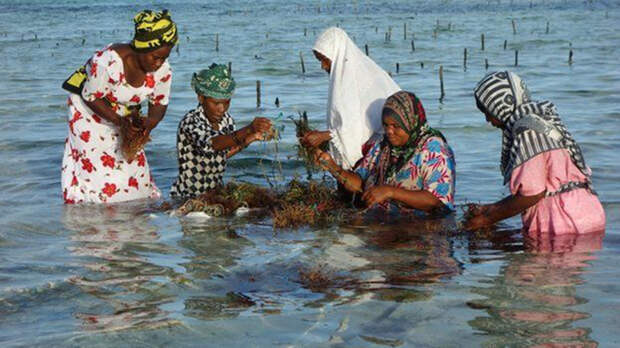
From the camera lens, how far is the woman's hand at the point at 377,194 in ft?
20.9

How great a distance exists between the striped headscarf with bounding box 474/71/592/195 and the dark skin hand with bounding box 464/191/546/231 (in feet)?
0.51

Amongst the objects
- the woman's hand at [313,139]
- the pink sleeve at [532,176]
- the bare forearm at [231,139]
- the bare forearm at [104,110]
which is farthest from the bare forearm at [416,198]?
the bare forearm at [104,110]

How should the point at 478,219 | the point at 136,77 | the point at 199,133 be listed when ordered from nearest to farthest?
the point at 478,219, the point at 136,77, the point at 199,133

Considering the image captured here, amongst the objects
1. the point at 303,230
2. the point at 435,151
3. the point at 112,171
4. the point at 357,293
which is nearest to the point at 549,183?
the point at 435,151

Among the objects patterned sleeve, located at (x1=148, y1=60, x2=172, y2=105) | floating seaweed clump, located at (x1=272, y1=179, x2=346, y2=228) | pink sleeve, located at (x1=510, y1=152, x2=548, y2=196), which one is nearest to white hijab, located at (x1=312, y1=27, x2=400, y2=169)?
floating seaweed clump, located at (x1=272, y1=179, x2=346, y2=228)

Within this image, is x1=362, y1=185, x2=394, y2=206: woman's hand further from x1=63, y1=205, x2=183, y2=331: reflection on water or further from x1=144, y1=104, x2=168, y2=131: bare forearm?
x1=144, y1=104, x2=168, y2=131: bare forearm

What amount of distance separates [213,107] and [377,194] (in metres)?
1.58

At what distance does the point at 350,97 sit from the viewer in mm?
7086

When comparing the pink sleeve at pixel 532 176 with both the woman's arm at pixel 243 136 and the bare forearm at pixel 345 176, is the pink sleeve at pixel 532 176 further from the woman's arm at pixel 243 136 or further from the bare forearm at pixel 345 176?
the woman's arm at pixel 243 136

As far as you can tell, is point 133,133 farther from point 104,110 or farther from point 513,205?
point 513,205

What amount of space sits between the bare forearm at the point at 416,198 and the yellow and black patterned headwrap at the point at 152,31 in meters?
2.05

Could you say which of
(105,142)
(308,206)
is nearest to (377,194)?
(308,206)

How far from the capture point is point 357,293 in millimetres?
5336

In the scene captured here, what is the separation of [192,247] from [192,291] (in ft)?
3.76
